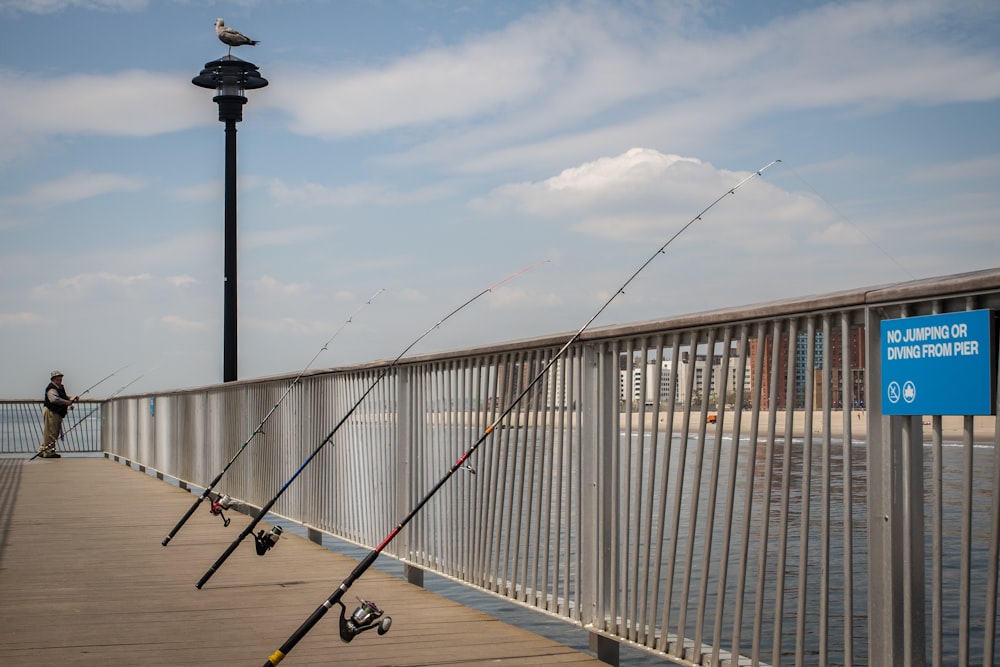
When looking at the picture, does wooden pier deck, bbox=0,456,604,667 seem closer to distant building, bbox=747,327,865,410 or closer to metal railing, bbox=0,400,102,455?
distant building, bbox=747,327,865,410

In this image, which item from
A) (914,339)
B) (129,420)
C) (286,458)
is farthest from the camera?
(129,420)

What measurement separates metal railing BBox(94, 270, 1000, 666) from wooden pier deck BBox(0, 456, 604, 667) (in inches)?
9.7

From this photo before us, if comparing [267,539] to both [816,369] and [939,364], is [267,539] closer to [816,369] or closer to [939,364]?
[816,369]

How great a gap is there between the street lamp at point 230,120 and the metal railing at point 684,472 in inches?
267

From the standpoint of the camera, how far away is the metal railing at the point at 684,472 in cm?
288

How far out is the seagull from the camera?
14296 mm

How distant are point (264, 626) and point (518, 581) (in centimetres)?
118

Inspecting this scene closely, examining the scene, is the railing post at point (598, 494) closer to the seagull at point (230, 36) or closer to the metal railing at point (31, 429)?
the seagull at point (230, 36)

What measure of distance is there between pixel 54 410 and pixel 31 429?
15.8 feet

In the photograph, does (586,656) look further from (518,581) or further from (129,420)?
(129,420)

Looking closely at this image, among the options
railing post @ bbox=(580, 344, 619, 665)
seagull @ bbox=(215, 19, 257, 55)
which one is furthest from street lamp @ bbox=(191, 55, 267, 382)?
railing post @ bbox=(580, 344, 619, 665)

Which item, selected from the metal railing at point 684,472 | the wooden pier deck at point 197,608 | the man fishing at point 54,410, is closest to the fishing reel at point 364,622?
→ the wooden pier deck at point 197,608

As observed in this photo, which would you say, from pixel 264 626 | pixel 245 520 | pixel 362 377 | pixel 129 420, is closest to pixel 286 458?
pixel 245 520

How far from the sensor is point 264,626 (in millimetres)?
5238
